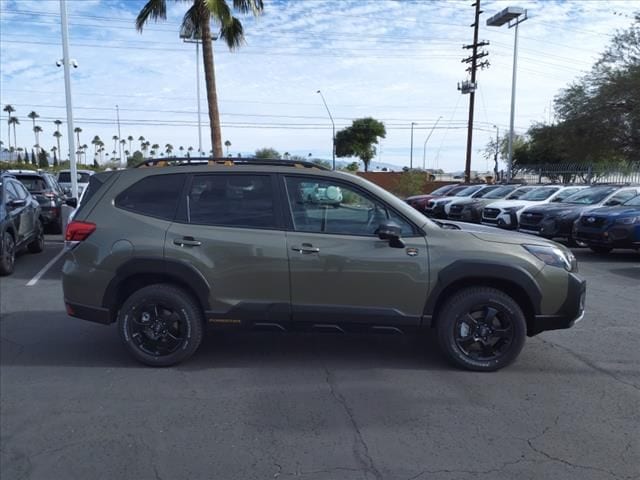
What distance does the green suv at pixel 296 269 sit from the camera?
454cm

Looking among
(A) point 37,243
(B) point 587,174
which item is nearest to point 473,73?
(B) point 587,174

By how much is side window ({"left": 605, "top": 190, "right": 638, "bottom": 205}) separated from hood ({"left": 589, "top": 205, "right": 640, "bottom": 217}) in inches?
49.1

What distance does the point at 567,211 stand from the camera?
1284 cm

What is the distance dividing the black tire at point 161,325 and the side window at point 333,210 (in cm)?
119

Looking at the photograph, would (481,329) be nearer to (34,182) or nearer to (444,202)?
(34,182)

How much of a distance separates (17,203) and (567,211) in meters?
11.7

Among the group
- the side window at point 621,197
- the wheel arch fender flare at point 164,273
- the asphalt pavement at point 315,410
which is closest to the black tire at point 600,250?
the side window at point 621,197

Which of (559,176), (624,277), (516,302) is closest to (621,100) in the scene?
(559,176)

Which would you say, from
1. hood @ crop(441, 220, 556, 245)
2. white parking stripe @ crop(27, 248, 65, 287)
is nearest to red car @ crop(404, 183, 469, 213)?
white parking stripe @ crop(27, 248, 65, 287)

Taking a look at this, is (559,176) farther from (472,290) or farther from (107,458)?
(107,458)

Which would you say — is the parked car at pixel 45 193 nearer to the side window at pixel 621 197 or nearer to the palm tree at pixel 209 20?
the palm tree at pixel 209 20

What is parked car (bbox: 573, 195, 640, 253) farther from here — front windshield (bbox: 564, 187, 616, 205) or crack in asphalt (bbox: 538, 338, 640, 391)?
crack in asphalt (bbox: 538, 338, 640, 391)

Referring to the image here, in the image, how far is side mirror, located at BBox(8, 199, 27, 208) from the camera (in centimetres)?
928

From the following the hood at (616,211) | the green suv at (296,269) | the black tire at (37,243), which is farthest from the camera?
the black tire at (37,243)
